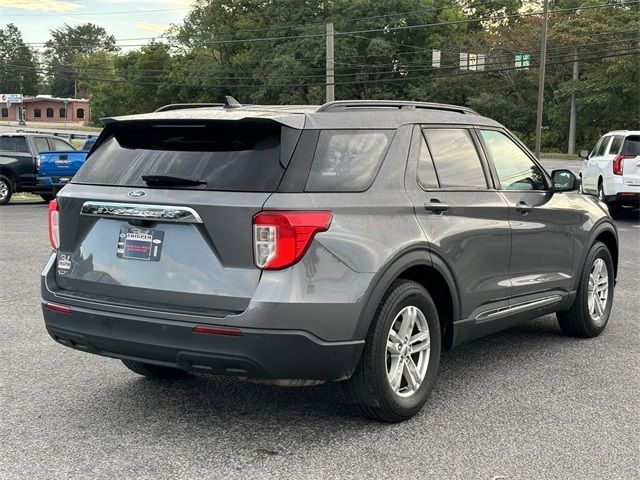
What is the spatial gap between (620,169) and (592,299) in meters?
10.7

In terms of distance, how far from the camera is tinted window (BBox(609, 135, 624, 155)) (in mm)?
16598

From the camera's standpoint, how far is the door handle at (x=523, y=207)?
545 centimetres

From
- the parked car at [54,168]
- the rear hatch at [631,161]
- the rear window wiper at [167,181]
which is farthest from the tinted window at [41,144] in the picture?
the rear window wiper at [167,181]

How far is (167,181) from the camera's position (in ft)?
13.3

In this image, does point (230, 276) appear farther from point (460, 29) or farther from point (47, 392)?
point (460, 29)

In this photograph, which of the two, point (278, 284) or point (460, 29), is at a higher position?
point (460, 29)

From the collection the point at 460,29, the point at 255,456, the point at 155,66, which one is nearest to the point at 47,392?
the point at 255,456

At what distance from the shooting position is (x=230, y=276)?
12.5ft

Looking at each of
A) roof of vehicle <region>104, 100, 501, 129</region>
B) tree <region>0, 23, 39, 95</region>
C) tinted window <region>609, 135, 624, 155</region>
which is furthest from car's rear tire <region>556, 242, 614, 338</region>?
tree <region>0, 23, 39, 95</region>

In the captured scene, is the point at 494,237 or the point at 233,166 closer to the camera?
the point at 233,166

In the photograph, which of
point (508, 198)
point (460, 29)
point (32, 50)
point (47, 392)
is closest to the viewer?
point (47, 392)

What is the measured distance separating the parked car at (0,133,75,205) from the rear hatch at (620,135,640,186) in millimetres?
13532

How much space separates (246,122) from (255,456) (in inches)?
65.6

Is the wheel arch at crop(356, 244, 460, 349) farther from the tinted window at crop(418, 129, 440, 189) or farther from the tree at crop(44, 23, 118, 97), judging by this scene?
the tree at crop(44, 23, 118, 97)
